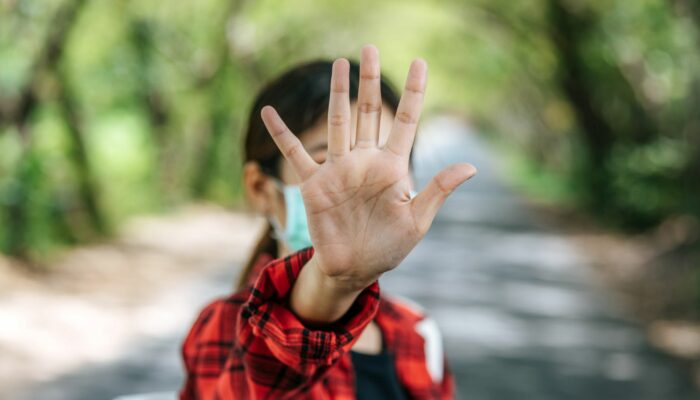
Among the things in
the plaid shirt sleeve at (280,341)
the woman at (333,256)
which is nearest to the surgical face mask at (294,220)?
the woman at (333,256)

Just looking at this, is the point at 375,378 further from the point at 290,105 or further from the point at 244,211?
the point at 244,211

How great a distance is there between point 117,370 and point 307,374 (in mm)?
4852

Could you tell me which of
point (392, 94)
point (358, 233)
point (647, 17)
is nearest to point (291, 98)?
point (392, 94)

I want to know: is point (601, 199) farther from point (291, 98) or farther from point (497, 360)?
point (291, 98)

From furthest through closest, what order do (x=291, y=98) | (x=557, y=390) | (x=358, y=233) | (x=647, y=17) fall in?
(x=647, y=17) < (x=557, y=390) < (x=291, y=98) < (x=358, y=233)

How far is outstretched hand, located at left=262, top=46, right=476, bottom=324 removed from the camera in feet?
4.22

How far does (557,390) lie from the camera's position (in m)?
5.83

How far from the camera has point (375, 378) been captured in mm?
1749

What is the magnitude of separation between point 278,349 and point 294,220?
0.50m

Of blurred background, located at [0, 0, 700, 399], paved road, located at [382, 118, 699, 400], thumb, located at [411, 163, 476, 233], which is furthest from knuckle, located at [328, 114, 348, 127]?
paved road, located at [382, 118, 699, 400]

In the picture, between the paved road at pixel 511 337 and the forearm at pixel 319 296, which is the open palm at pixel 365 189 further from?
the paved road at pixel 511 337

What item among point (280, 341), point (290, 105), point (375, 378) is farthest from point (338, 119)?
point (375, 378)

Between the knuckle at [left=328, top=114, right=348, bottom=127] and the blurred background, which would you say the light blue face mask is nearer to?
the knuckle at [left=328, top=114, right=348, bottom=127]

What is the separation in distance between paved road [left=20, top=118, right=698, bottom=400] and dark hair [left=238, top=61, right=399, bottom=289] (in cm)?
113
